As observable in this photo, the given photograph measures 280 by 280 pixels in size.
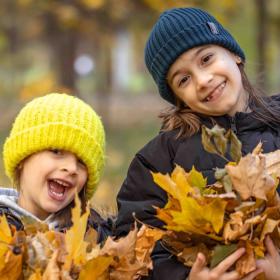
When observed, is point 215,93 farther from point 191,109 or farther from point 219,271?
point 219,271

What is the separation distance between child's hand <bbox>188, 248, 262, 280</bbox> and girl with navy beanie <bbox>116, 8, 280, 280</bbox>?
381 millimetres

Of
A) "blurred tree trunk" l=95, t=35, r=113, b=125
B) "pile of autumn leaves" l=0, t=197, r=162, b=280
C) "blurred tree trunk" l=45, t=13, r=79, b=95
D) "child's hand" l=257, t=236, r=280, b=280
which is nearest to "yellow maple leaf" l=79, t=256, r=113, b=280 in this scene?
"pile of autumn leaves" l=0, t=197, r=162, b=280

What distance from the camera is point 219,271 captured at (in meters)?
2.59

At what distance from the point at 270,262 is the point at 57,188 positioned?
3.50 ft

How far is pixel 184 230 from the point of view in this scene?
259cm

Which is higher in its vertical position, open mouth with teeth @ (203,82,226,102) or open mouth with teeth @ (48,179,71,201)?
open mouth with teeth @ (203,82,226,102)

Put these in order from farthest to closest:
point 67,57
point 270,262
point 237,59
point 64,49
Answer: point 64,49 < point 67,57 < point 237,59 < point 270,262

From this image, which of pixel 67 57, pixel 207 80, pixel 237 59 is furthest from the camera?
pixel 67 57

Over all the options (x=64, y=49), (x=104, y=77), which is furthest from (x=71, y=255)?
(x=104, y=77)

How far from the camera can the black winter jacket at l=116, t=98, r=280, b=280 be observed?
3.06m

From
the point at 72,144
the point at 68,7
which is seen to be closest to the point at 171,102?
the point at 72,144

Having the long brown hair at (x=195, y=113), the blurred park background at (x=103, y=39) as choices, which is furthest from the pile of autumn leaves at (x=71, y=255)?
the blurred park background at (x=103, y=39)

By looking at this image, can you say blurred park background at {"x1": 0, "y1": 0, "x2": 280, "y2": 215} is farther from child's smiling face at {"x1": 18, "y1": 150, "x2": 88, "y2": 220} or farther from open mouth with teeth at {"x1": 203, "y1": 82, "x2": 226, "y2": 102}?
open mouth with teeth at {"x1": 203, "y1": 82, "x2": 226, "y2": 102}

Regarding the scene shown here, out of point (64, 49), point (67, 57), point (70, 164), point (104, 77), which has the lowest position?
point (70, 164)
